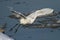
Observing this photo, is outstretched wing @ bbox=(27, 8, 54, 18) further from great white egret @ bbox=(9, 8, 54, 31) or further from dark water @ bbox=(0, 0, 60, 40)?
dark water @ bbox=(0, 0, 60, 40)

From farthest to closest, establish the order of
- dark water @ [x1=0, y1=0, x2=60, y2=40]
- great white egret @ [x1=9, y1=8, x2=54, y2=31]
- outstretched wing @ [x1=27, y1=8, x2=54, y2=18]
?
1. outstretched wing @ [x1=27, y1=8, x2=54, y2=18]
2. great white egret @ [x1=9, y1=8, x2=54, y2=31]
3. dark water @ [x1=0, y1=0, x2=60, y2=40]

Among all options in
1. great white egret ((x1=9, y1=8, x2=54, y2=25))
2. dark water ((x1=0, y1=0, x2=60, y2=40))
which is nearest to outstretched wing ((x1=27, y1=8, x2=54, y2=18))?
great white egret ((x1=9, y1=8, x2=54, y2=25))

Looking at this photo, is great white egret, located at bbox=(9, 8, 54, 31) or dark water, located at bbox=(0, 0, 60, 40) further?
great white egret, located at bbox=(9, 8, 54, 31)

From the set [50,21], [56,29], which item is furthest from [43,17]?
[56,29]

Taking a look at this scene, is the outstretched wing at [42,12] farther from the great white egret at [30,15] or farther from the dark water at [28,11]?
the dark water at [28,11]

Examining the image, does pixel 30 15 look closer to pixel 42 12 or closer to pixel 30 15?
pixel 30 15

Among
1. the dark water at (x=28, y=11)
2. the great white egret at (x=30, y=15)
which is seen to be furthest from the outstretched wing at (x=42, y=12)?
the dark water at (x=28, y=11)

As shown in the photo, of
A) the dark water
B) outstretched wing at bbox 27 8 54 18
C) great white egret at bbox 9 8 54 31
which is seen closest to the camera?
the dark water
